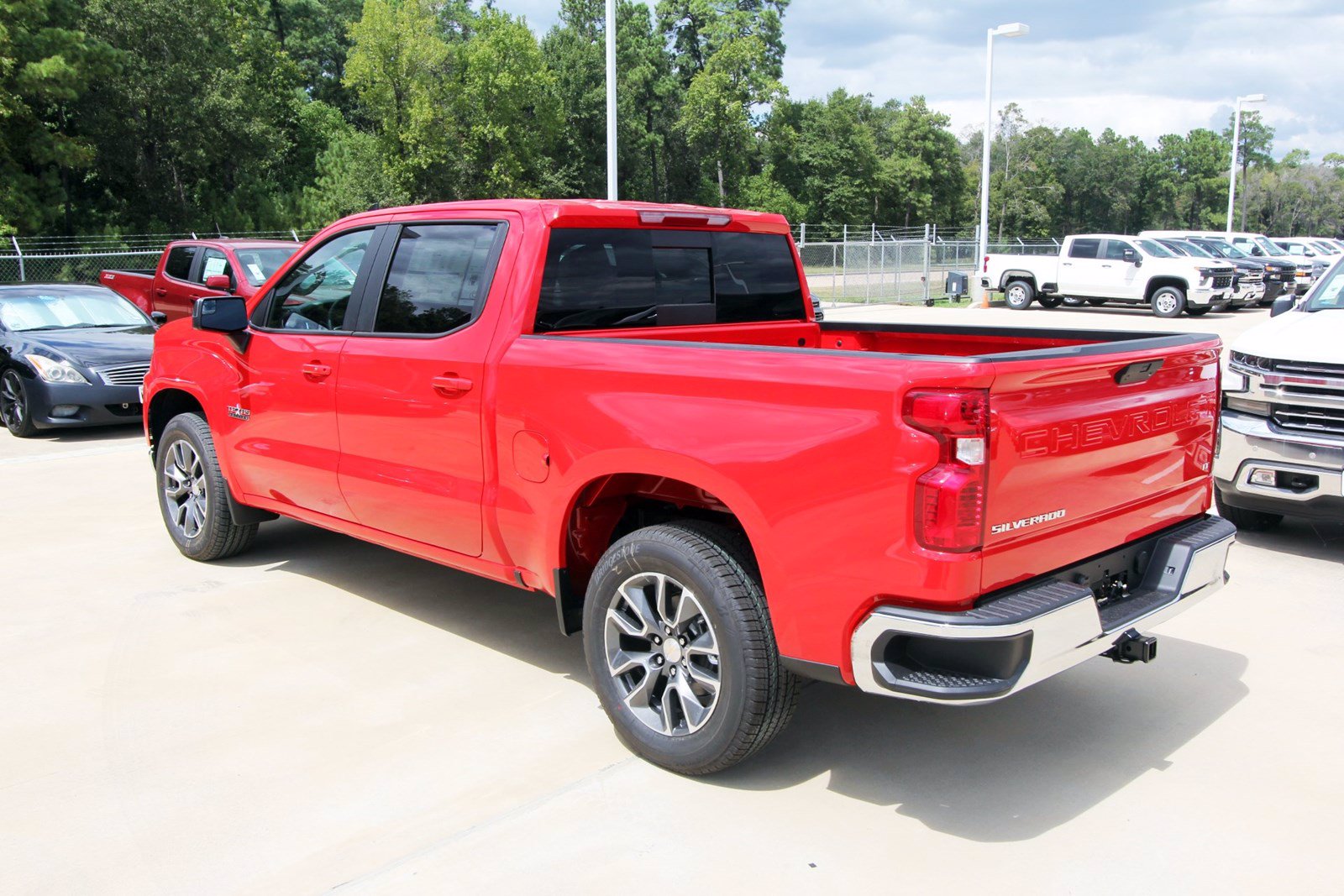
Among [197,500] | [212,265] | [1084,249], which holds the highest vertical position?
[1084,249]

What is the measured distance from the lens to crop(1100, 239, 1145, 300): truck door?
26328mm

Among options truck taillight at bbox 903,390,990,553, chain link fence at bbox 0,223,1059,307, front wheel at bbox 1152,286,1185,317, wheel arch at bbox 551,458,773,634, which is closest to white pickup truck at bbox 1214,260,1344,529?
wheel arch at bbox 551,458,773,634

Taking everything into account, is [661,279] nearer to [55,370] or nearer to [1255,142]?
[55,370]

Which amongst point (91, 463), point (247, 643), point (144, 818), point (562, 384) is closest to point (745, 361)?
point (562, 384)

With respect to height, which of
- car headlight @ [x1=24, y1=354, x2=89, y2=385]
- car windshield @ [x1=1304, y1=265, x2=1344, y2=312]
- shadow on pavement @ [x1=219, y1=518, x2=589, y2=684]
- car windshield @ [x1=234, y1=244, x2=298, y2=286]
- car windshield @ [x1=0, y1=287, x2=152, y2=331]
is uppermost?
car windshield @ [x1=234, y1=244, x2=298, y2=286]

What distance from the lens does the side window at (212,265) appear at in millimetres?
13312

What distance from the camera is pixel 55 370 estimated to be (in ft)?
35.3

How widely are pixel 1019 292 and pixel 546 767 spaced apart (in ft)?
87.1

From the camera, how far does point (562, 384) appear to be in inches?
156

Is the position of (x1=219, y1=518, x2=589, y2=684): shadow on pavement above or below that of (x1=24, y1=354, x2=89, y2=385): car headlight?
below

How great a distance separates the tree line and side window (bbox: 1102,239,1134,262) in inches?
1226

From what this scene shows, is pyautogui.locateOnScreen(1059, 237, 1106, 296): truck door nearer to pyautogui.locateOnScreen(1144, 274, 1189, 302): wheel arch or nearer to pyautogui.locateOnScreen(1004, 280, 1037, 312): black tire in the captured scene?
pyautogui.locateOnScreen(1004, 280, 1037, 312): black tire

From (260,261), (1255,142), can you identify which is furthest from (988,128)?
(1255,142)

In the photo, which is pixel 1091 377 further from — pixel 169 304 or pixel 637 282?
pixel 169 304
